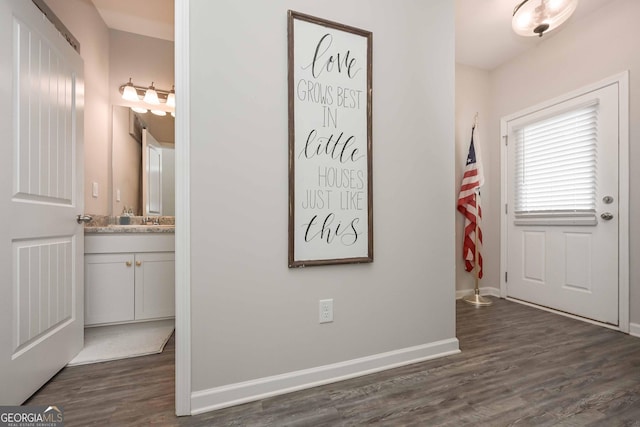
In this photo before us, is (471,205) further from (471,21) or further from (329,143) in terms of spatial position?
(329,143)

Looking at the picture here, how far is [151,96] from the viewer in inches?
105

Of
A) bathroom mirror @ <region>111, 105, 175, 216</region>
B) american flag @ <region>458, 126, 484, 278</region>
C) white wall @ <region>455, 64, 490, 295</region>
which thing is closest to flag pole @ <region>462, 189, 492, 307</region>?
american flag @ <region>458, 126, 484, 278</region>

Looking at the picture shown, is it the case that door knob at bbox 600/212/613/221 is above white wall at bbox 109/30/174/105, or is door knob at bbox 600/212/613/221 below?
below

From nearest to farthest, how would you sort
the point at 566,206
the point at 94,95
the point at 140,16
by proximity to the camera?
the point at 94,95
the point at 140,16
the point at 566,206

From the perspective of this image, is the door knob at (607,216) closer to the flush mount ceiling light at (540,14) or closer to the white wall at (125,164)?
the flush mount ceiling light at (540,14)

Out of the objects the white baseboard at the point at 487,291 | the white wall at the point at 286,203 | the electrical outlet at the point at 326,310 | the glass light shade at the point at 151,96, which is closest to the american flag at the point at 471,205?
the white baseboard at the point at 487,291

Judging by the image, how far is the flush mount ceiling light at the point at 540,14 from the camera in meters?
2.02

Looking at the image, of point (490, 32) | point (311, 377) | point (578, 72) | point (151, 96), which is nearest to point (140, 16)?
point (151, 96)

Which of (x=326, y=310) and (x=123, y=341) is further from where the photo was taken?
(x=123, y=341)

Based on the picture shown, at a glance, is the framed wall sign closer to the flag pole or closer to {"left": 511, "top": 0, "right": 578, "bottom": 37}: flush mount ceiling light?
{"left": 511, "top": 0, "right": 578, "bottom": 37}: flush mount ceiling light

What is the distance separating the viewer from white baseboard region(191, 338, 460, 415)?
1.35 m

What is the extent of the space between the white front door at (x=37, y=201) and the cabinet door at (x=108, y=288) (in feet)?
0.80

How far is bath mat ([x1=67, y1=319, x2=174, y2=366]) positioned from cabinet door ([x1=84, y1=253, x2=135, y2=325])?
137 mm

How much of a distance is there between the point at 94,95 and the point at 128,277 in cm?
151
